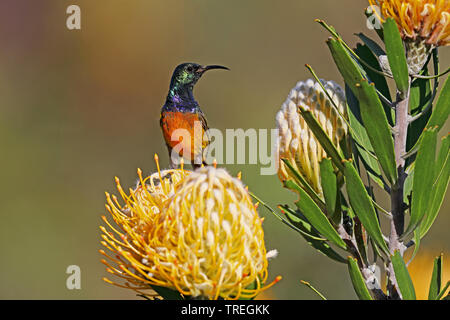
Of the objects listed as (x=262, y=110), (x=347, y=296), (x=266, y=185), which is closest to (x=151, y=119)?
(x=262, y=110)

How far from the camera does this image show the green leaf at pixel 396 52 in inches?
27.8

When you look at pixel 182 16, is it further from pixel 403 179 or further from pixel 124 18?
pixel 403 179

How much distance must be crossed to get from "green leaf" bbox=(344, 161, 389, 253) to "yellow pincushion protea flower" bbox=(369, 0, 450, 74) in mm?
219

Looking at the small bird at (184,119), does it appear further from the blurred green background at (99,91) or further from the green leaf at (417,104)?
the blurred green background at (99,91)

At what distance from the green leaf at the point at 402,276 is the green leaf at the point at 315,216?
114 millimetres

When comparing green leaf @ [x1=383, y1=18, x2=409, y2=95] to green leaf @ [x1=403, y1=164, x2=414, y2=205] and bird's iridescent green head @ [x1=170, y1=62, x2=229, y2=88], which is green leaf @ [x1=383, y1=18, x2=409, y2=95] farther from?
bird's iridescent green head @ [x1=170, y1=62, x2=229, y2=88]

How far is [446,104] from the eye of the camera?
0.74 meters

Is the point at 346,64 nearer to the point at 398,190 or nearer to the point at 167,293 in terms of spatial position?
the point at 398,190

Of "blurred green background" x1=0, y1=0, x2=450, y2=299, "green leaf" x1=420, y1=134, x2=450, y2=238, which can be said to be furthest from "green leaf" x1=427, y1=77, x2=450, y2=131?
"blurred green background" x1=0, y1=0, x2=450, y2=299

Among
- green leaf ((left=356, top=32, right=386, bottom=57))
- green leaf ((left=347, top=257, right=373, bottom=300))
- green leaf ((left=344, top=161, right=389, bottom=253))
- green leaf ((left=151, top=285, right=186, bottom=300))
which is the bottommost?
green leaf ((left=151, top=285, right=186, bottom=300))

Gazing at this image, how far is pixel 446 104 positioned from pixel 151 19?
3.85 metres

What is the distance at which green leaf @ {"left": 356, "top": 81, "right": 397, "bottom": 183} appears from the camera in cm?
71

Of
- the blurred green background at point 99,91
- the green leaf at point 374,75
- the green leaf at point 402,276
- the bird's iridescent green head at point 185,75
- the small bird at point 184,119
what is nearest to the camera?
the green leaf at point 402,276

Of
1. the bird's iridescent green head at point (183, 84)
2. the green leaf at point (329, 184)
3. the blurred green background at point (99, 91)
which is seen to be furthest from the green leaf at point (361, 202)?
the blurred green background at point (99, 91)
